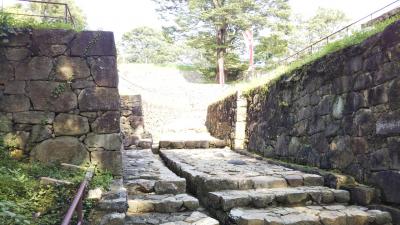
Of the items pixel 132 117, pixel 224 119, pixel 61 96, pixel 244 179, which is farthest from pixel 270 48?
pixel 61 96

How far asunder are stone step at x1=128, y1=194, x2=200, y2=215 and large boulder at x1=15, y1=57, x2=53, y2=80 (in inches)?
90.3

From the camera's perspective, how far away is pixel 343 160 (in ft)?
18.3

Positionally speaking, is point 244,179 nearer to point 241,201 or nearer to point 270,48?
point 241,201

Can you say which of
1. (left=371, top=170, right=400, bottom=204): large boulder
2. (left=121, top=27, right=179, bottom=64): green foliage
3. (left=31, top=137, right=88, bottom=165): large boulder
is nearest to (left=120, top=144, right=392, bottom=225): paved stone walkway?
(left=371, top=170, right=400, bottom=204): large boulder

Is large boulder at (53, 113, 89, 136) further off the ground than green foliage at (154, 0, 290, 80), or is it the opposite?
green foliage at (154, 0, 290, 80)

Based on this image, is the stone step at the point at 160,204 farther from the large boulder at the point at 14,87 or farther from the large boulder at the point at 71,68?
the large boulder at the point at 14,87

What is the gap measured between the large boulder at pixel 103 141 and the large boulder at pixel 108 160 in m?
0.08

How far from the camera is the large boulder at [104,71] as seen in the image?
5.22 metres

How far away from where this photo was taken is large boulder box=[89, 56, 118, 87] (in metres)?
5.22

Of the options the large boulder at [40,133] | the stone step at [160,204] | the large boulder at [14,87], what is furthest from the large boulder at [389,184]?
the large boulder at [14,87]

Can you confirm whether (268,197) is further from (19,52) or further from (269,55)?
(269,55)

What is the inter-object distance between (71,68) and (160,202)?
8.02ft

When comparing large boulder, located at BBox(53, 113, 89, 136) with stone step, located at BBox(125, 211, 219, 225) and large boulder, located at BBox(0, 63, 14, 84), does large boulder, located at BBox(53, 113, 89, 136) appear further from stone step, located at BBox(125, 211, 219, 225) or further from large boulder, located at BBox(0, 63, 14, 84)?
stone step, located at BBox(125, 211, 219, 225)

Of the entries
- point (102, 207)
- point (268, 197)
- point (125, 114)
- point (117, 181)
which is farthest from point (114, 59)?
point (125, 114)
